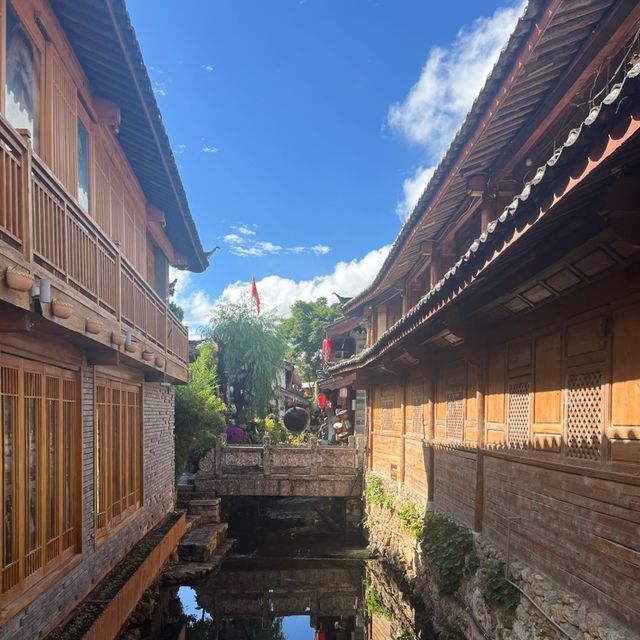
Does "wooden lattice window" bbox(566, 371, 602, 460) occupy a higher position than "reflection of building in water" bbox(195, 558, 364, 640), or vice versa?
"wooden lattice window" bbox(566, 371, 602, 460)

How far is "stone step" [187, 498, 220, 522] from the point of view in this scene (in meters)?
15.0

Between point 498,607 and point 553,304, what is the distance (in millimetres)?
3437

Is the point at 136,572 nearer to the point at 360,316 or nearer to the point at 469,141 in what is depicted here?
the point at 469,141

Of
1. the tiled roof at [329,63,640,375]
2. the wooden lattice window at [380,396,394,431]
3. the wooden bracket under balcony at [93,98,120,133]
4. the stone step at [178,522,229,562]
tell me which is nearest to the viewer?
the tiled roof at [329,63,640,375]

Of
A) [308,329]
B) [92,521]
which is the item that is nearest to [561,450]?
[92,521]

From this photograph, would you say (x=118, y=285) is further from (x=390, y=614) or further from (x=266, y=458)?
(x=266, y=458)

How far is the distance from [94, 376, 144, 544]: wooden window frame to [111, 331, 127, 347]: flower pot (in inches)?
38.9

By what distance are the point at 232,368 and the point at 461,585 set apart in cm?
2007

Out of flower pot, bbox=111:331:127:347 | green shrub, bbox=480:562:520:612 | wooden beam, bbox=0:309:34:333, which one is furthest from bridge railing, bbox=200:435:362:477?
wooden beam, bbox=0:309:34:333

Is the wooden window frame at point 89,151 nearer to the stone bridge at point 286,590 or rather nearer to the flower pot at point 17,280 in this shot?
the flower pot at point 17,280

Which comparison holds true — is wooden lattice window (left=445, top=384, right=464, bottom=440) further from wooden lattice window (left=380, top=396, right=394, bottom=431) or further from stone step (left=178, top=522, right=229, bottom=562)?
stone step (left=178, top=522, right=229, bottom=562)

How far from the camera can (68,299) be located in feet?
15.7

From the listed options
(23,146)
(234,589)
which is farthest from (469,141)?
(234,589)

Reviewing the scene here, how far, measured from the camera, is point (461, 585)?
738 cm
